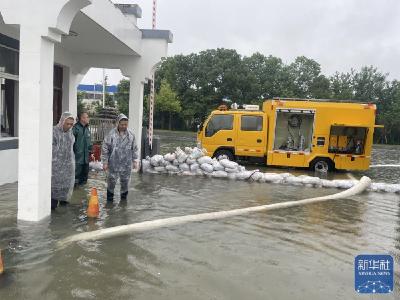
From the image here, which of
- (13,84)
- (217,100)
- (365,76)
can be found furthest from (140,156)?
(365,76)

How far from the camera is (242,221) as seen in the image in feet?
23.8

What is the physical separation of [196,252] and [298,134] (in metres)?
11.0

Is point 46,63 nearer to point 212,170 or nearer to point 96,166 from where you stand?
point 96,166

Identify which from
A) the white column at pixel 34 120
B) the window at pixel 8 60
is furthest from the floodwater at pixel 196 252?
the window at pixel 8 60

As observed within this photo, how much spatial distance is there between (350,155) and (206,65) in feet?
140

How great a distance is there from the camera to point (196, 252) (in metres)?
5.52

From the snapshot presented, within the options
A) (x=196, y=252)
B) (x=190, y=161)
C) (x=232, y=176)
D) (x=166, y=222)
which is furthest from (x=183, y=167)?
(x=196, y=252)

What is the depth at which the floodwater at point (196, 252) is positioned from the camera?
4332 millimetres

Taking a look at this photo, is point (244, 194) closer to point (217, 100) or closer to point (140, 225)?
point (140, 225)

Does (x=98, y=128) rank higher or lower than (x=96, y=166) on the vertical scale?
higher

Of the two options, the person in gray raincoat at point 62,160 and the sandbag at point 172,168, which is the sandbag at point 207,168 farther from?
the person in gray raincoat at point 62,160

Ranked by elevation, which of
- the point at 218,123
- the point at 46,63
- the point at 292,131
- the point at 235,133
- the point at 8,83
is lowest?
the point at 235,133

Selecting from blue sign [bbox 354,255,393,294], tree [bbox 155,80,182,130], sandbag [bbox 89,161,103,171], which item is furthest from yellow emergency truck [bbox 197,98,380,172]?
tree [bbox 155,80,182,130]

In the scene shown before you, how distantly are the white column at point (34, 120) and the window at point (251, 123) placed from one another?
32.7 ft
